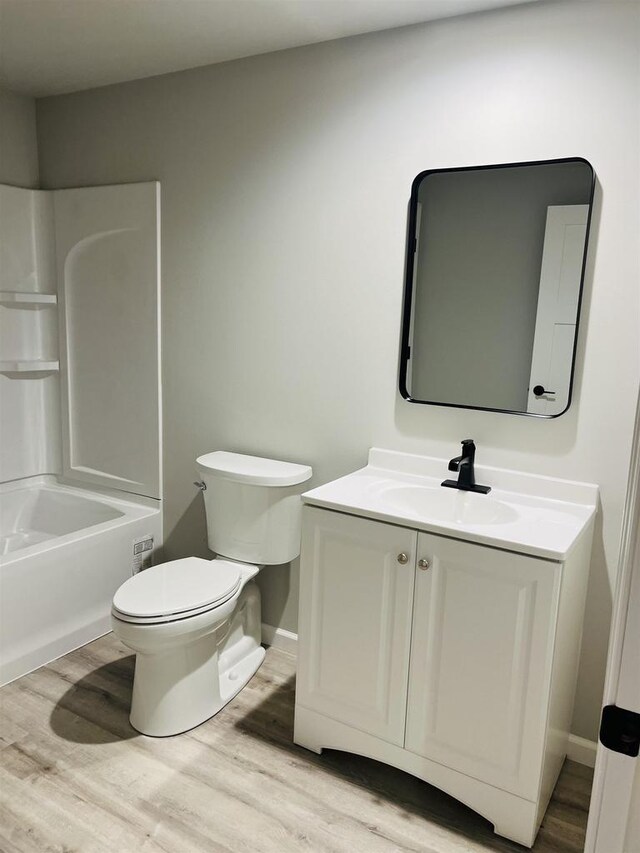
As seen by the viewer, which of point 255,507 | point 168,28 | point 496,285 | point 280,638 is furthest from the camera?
point 280,638

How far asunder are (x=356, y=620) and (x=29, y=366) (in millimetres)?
2132

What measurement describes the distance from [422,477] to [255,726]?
1.06 meters

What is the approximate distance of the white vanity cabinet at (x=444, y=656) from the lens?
178 centimetres

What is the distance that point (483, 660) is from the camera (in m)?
1.83

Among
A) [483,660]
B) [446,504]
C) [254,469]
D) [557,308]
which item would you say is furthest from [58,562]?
[557,308]

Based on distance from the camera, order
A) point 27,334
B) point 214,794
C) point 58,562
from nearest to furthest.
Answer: point 214,794, point 58,562, point 27,334

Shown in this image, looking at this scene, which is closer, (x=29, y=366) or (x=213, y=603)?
(x=213, y=603)

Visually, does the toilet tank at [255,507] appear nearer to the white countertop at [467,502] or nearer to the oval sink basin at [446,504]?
the white countertop at [467,502]

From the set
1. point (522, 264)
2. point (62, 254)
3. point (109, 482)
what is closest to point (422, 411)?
point (522, 264)

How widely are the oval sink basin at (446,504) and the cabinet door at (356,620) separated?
249 millimetres

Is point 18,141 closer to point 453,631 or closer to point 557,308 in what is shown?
point 557,308

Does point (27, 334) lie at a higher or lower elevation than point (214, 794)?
higher

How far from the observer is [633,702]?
2.93ft

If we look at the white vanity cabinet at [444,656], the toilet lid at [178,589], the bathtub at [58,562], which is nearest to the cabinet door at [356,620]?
the white vanity cabinet at [444,656]
